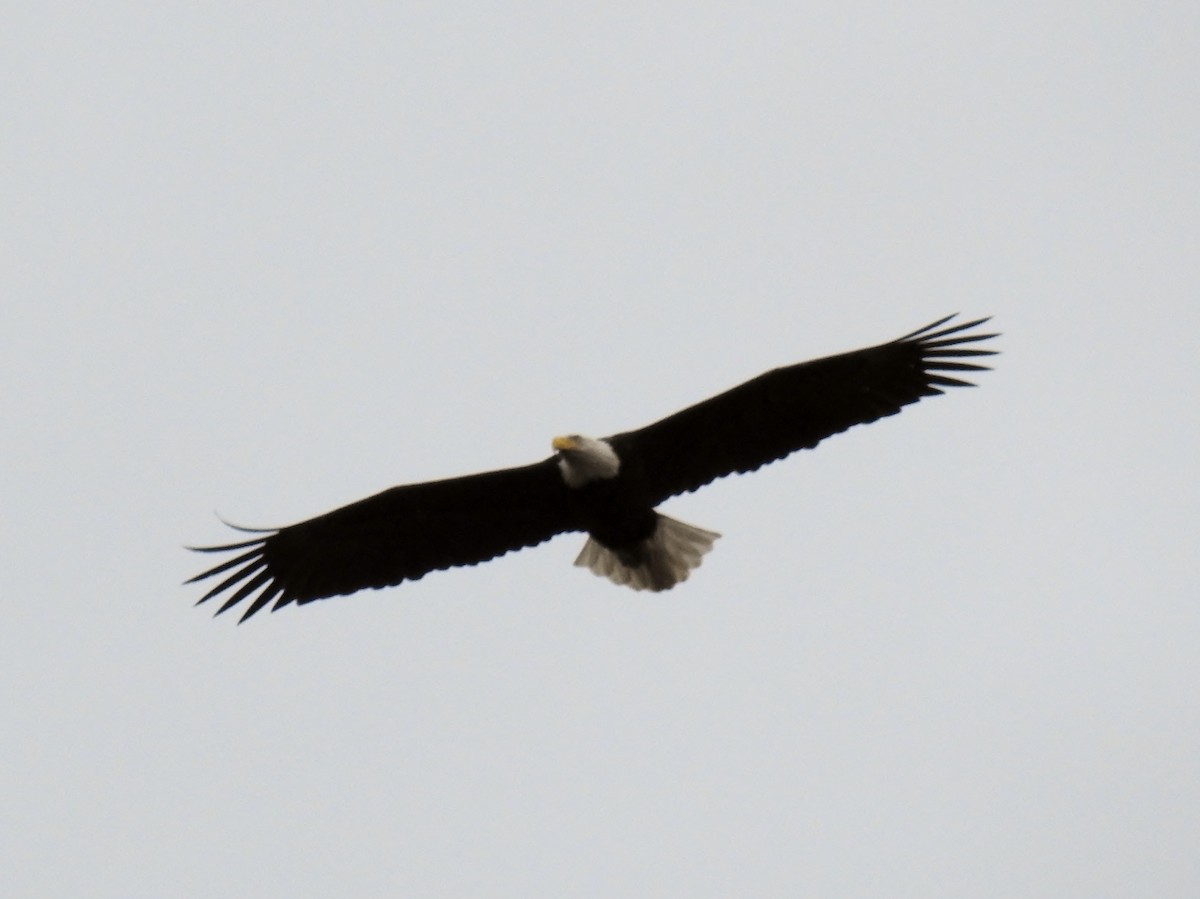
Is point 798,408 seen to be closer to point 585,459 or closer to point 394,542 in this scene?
point 585,459

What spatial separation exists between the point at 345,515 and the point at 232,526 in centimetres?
63

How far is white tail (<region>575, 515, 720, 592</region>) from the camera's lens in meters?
10.4

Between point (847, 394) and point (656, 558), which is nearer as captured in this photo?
point (847, 394)

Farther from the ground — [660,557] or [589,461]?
[589,461]

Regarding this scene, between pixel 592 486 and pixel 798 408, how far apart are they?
3.99ft

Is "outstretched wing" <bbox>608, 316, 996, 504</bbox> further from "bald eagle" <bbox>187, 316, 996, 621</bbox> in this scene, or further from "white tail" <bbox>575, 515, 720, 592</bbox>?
"white tail" <bbox>575, 515, 720, 592</bbox>

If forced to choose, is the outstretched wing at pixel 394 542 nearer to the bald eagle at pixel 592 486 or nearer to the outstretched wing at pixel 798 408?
the bald eagle at pixel 592 486

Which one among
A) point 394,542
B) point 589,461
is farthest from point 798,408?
point 394,542

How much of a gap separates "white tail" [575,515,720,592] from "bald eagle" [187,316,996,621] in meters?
0.21

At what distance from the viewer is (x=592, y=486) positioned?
31.7 feet

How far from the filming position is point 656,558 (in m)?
10.4

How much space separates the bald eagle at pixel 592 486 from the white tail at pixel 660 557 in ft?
0.69

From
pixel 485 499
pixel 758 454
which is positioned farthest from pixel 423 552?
pixel 758 454

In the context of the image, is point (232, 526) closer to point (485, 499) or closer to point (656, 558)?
point (485, 499)
